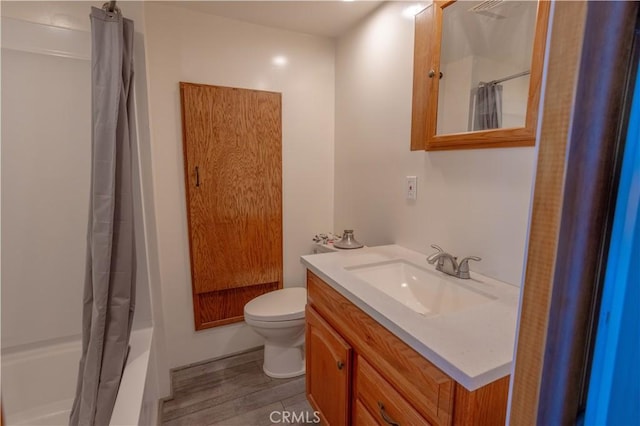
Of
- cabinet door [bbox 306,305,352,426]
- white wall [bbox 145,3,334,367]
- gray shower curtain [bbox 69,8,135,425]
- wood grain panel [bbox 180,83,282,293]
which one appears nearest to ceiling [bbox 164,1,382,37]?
white wall [bbox 145,3,334,367]

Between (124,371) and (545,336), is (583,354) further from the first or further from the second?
(124,371)

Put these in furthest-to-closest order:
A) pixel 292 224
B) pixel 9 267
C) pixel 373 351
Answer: pixel 292 224 < pixel 9 267 < pixel 373 351

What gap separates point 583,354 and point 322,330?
1130 mm

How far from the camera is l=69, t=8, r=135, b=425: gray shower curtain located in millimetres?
1184

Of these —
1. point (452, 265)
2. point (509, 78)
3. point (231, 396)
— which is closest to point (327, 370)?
point (452, 265)

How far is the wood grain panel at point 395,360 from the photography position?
2.42 ft

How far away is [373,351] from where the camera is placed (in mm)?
1006

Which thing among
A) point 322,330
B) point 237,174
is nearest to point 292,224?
point 237,174

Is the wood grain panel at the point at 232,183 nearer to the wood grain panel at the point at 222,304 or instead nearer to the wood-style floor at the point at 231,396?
the wood grain panel at the point at 222,304

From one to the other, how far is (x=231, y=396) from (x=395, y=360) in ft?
4.46

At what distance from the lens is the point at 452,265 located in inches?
49.4

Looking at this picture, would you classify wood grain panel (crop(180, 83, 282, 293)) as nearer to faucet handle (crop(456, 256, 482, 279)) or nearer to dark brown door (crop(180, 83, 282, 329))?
dark brown door (crop(180, 83, 282, 329))

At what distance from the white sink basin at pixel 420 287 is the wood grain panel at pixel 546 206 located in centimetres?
78

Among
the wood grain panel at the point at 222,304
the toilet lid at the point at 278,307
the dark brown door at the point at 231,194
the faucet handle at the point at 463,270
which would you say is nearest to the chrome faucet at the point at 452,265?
the faucet handle at the point at 463,270
